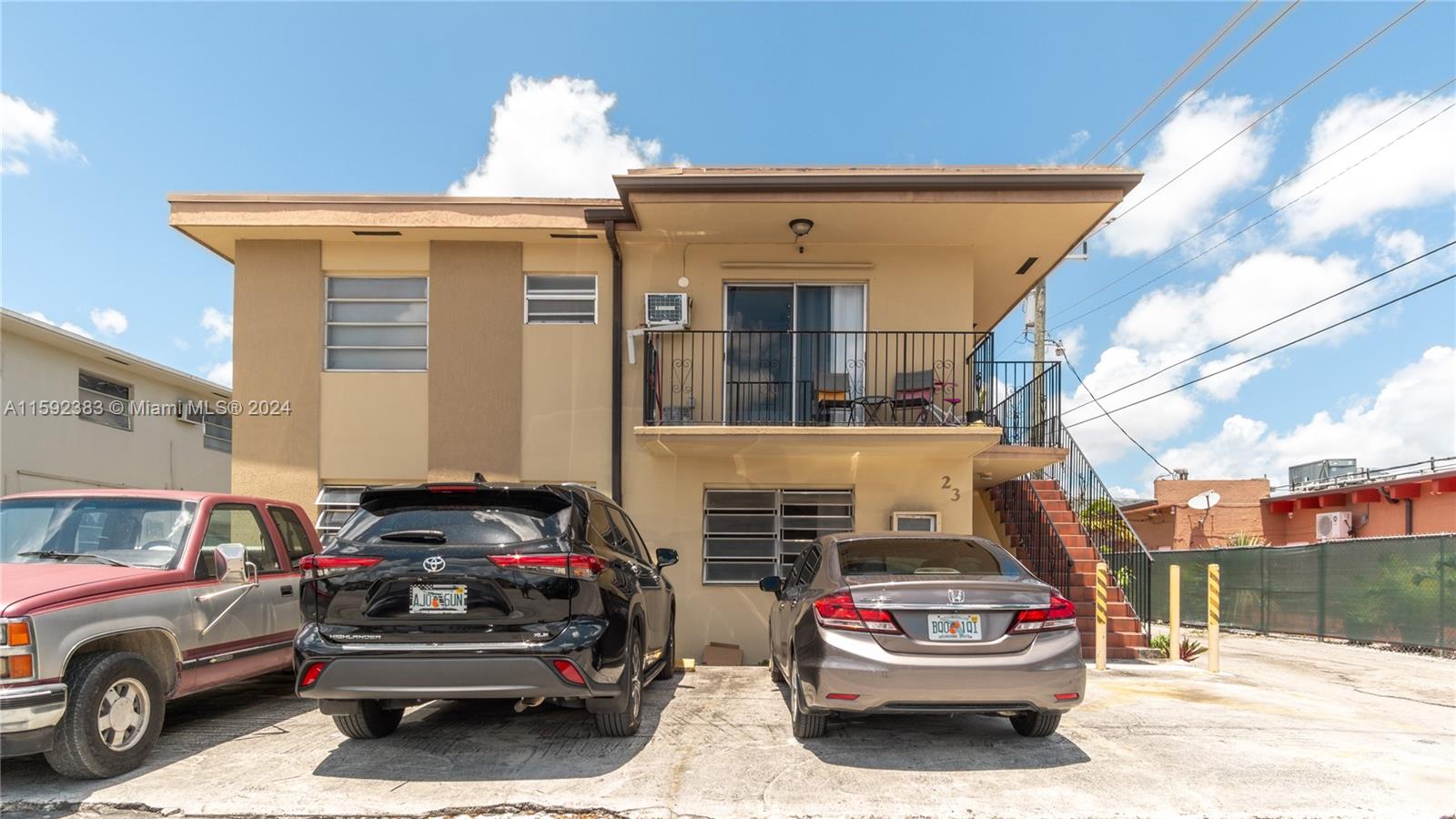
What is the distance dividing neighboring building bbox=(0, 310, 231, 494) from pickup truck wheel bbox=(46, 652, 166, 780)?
1265 cm

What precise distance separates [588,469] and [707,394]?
174cm

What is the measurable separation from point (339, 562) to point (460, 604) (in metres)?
0.74

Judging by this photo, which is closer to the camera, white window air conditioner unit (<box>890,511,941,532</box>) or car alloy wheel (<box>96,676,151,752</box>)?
car alloy wheel (<box>96,676,151,752</box>)

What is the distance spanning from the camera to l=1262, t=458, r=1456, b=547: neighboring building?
64.0 ft

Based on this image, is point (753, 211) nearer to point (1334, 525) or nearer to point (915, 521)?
point (915, 521)

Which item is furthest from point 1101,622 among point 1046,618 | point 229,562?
point 229,562

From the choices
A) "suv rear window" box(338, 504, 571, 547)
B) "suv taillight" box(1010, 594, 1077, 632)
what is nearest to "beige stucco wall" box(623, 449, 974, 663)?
"suv taillight" box(1010, 594, 1077, 632)

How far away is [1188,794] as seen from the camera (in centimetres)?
478

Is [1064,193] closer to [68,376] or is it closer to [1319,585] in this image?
[1319,585]

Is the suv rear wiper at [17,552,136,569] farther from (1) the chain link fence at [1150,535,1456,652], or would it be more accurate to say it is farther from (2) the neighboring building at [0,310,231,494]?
(1) the chain link fence at [1150,535,1456,652]

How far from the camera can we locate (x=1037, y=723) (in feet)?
19.2

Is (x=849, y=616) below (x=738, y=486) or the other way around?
below

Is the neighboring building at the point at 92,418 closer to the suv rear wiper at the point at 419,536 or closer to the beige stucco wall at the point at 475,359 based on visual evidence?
the beige stucco wall at the point at 475,359

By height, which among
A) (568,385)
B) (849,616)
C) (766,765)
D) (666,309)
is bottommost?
(766,765)
